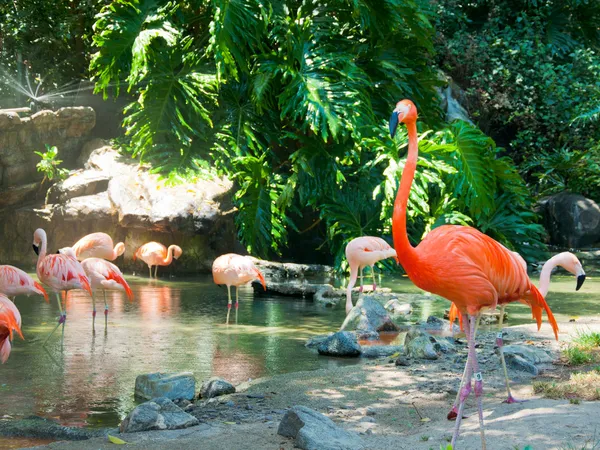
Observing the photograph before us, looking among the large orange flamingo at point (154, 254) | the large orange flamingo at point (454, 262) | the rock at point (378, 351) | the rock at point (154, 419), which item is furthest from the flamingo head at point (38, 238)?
the large orange flamingo at point (454, 262)

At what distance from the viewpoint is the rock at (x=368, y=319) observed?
682cm

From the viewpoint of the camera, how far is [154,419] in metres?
3.84

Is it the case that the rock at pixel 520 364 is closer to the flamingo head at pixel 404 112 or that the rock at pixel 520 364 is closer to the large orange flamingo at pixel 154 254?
the flamingo head at pixel 404 112

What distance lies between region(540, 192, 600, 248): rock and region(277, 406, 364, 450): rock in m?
11.2

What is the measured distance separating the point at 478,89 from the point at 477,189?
593 centimetres

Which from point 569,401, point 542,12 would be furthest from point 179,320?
point 542,12

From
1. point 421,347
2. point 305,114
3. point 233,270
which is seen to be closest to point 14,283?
point 233,270

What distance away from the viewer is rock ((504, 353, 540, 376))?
197 inches

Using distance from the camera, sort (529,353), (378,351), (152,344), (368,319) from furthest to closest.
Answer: (368,319) < (152,344) < (378,351) < (529,353)

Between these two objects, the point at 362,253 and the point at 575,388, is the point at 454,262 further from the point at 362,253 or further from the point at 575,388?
the point at 362,253

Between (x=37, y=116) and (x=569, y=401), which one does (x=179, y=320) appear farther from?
(x=37, y=116)

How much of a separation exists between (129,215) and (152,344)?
4.82m

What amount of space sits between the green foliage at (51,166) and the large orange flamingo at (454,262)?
891 centimetres

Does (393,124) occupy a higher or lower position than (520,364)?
higher
